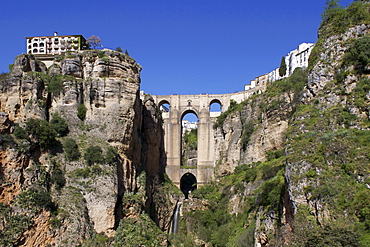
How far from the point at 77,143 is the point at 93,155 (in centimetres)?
230

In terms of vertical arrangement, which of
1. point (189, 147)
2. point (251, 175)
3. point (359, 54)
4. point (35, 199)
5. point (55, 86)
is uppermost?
point (55, 86)

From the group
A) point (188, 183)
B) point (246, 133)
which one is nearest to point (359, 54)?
point (246, 133)

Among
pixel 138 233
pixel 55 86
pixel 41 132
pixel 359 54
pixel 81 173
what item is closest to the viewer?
pixel 359 54

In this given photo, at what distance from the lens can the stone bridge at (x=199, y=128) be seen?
210 ft

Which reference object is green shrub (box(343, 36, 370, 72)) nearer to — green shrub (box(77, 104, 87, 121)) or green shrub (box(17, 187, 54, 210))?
green shrub (box(17, 187, 54, 210))

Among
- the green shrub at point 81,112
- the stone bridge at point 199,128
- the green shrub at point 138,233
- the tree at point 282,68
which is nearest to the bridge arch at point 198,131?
the stone bridge at point 199,128

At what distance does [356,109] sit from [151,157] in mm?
37755

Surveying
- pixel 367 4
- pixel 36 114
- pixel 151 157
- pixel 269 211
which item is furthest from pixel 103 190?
pixel 367 4

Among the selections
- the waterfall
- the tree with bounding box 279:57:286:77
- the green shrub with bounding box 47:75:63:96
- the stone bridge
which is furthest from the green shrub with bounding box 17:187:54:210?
the tree with bounding box 279:57:286:77

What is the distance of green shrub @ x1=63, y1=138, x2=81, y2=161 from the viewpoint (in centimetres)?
3902

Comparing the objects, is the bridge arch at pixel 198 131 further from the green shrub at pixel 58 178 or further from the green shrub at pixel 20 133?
the green shrub at pixel 20 133

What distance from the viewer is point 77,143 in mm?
40812

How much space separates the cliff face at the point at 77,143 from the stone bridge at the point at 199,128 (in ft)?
44.2

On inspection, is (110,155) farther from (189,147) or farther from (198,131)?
(189,147)
